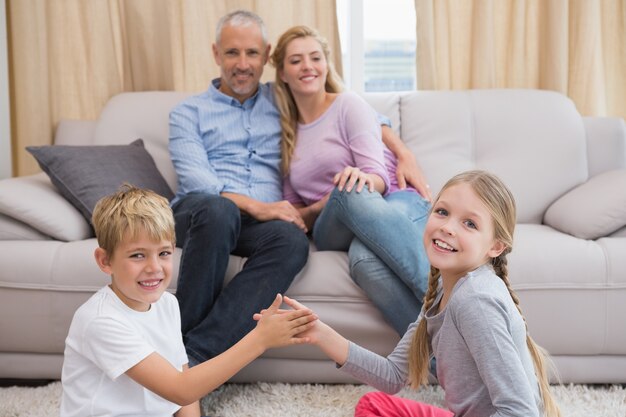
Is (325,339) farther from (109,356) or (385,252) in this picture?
(385,252)

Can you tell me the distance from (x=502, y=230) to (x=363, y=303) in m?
0.77

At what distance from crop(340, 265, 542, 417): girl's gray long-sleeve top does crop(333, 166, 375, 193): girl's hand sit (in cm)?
73

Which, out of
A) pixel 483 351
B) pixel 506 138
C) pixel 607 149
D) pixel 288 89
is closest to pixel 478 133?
pixel 506 138

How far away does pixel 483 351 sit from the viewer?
125cm

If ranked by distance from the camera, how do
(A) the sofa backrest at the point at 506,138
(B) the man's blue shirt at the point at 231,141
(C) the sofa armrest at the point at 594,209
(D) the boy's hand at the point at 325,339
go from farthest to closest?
(A) the sofa backrest at the point at 506,138
(B) the man's blue shirt at the point at 231,141
(C) the sofa armrest at the point at 594,209
(D) the boy's hand at the point at 325,339

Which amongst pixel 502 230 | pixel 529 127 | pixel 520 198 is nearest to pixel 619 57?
pixel 529 127

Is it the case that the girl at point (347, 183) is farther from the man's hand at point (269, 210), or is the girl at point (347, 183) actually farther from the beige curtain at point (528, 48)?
the beige curtain at point (528, 48)

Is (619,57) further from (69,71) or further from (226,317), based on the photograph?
(69,71)

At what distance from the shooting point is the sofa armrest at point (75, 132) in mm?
2885

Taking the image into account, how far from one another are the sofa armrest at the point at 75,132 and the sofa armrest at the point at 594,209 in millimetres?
1841

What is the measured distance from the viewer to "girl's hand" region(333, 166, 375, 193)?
2.12m

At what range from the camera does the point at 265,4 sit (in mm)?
3072

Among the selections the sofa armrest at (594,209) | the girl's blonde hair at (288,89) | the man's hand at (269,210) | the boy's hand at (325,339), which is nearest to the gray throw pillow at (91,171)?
the man's hand at (269,210)

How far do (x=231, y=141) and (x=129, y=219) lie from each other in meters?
1.13
